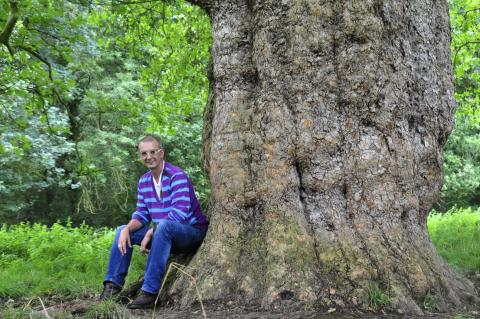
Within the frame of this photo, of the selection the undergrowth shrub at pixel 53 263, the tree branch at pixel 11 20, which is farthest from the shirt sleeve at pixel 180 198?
the tree branch at pixel 11 20

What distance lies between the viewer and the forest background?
340 inches

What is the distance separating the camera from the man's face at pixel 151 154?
4.84m

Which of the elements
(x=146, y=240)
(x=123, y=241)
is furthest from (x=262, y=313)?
(x=123, y=241)

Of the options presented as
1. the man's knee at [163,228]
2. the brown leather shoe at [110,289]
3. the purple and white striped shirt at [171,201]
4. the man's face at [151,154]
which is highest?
the man's face at [151,154]

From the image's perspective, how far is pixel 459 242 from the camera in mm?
8289

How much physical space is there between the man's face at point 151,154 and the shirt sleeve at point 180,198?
0.21 metres

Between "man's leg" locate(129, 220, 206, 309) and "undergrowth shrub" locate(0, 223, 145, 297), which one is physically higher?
"man's leg" locate(129, 220, 206, 309)

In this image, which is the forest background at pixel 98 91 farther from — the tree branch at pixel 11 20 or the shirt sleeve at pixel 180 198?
the shirt sleeve at pixel 180 198

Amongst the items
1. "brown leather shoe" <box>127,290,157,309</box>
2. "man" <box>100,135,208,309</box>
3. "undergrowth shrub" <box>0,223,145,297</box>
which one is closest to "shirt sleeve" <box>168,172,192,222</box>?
"man" <box>100,135,208,309</box>

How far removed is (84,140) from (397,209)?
15.4 m

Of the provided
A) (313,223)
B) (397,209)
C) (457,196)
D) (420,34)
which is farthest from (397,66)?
(457,196)

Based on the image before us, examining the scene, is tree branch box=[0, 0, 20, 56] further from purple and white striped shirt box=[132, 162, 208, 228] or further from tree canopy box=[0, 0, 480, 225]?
purple and white striped shirt box=[132, 162, 208, 228]

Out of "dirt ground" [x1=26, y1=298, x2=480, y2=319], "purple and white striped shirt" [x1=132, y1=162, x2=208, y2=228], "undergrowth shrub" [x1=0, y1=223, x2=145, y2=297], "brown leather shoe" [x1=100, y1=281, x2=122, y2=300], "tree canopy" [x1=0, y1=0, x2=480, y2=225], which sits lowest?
"undergrowth shrub" [x1=0, y1=223, x2=145, y2=297]

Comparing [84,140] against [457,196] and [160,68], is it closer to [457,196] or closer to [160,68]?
[160,68]
